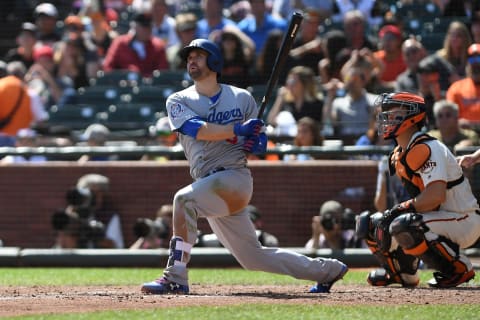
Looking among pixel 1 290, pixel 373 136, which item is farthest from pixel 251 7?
pixel 1 290

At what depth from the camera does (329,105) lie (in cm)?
1195

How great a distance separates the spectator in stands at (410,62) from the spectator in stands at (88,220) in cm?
348

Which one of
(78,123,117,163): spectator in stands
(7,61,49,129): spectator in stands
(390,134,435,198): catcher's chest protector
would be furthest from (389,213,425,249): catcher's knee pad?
(7,61,49,129): spectator in stands

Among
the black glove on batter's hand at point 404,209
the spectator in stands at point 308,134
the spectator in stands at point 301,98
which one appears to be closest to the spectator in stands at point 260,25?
the spectator in stands at point 301,98

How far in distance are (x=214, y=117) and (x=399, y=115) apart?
134 centimetres

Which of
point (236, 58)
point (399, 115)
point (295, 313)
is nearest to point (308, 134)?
point (236, 58)

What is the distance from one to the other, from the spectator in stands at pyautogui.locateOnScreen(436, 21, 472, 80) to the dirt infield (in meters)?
5.13

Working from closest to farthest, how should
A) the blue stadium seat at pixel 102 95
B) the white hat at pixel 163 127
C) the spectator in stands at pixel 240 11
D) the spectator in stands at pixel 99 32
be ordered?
the white hat at pixel 163 127
the blue stadium seat at pixel 102 95
the spectator in stands at pixel 240 11
the spectator in stands at pixel 99 32

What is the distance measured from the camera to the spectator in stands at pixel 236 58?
13.1 metres

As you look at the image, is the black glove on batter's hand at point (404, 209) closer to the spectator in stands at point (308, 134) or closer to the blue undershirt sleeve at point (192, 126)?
the blue undershirt sleeve at point (192, 126)

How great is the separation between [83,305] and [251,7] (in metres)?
8.52

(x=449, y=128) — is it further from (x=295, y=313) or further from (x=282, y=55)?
(x=295, y=313)

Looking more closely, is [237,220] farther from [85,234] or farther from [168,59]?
[168,59]

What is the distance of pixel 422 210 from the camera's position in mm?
7102
